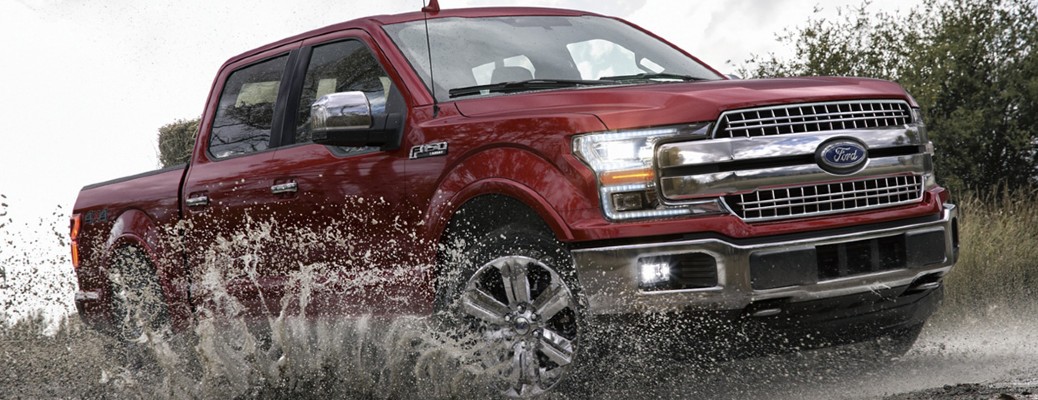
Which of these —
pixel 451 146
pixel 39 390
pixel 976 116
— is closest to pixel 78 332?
pixel 39 390

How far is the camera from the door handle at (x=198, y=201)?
652 cm

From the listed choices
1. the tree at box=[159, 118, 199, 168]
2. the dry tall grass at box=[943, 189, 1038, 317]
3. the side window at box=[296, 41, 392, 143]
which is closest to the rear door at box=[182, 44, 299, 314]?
the side window at box=[296, 41, 392, 143]

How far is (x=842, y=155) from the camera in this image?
15.1ft

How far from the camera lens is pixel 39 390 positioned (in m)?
6.61

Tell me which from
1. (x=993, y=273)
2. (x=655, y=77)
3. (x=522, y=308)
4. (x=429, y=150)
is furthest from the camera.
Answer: (x=993, y=273)

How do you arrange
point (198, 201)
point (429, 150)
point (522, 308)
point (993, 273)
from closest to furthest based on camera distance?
point (522, 308) → point (429, 150) → point (198, 201) → point (993, 273)

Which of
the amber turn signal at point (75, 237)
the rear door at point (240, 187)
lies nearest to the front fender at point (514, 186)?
the rear door at point (240, 187)

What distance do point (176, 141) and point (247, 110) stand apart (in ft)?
29.5

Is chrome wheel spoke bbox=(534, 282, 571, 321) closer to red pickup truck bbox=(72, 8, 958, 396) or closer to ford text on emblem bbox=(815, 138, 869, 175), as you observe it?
red pickup truck bbox=(72, 8, 958, 396)

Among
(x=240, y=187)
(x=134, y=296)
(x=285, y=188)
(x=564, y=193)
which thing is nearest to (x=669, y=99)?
(x=564, y=193)

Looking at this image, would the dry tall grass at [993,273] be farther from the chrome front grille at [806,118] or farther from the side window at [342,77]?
the side window at [342,77]

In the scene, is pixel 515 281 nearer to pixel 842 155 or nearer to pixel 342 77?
A: pixel 842 155

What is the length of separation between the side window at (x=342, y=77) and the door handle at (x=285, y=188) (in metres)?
0.29

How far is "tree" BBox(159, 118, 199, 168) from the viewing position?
1493 centimetres
